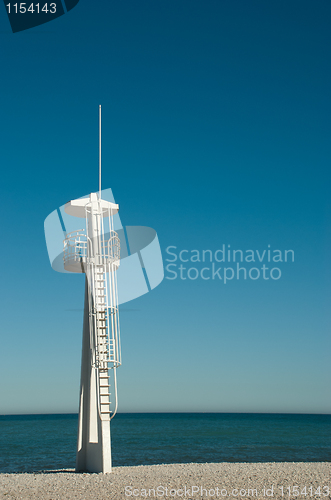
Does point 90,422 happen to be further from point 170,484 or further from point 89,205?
point 89,205

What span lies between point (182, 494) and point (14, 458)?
2196 centimetres

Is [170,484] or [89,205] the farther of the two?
[89,205]

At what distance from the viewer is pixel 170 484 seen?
1173 centimetres

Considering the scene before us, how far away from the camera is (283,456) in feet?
92.2

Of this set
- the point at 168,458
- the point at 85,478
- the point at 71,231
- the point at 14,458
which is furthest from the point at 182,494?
the point at 14,458

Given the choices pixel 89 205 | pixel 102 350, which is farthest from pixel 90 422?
pixel 89 205

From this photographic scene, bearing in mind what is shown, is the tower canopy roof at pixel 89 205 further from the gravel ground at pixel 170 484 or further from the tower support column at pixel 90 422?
the gravel ground at pixel 170 484

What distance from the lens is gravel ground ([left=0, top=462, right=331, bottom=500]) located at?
1088cm

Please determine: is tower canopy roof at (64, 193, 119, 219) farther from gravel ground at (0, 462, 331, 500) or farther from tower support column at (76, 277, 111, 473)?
gravel ground at (0, 462, 331, 500)

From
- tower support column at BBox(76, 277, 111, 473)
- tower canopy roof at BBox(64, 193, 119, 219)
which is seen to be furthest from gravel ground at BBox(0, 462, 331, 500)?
tower canopy roof at BBox(64, 193, 119, 219)

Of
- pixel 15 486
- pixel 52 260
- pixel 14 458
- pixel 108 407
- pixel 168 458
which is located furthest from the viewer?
pixel 14 458

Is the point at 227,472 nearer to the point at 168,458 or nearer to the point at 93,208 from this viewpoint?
the point at 93,208

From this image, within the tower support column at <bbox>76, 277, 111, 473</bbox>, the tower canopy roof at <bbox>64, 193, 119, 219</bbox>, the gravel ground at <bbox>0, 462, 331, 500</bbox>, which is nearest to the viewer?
the gravel ground at <bbox>0, 462, 331, 500</bbox>

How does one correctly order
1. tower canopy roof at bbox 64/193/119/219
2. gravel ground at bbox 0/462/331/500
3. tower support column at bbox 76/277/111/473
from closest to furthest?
gravel ground at bbox 0/462/331/500 → tower support column at bbox 76/277/111/473 → tower canopy roof at bbox 64/193/119/219
